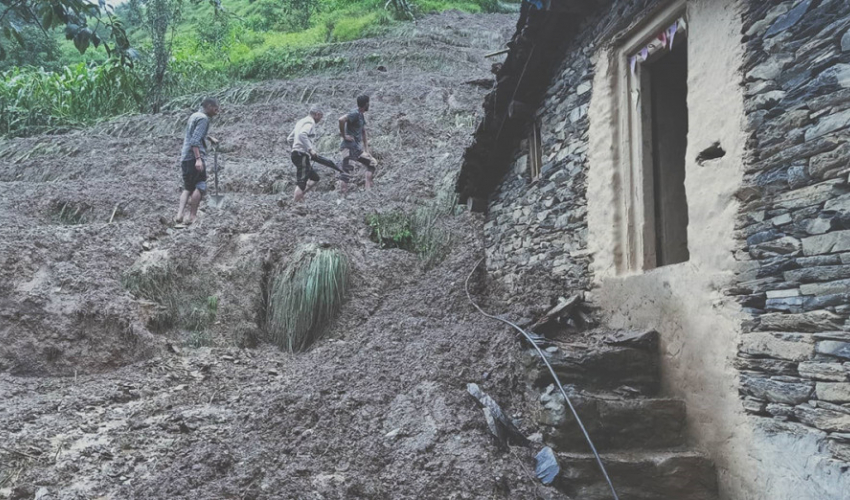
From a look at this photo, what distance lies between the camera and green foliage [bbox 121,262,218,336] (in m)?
6.38

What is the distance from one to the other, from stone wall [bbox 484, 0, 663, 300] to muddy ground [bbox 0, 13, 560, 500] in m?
0.65

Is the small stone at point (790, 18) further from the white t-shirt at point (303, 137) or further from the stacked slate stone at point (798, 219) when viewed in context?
the white t-shirt at point (303, 137)

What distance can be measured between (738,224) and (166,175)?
9.18 metres

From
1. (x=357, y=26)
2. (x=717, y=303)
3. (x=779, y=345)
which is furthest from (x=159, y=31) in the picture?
(x=779, y=345)

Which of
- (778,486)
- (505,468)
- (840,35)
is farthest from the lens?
(505,468)

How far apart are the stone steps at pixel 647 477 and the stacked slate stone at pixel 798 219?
546 mm

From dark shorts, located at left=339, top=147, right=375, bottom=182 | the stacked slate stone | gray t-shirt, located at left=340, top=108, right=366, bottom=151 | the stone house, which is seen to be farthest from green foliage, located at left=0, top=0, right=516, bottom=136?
the stacked slate stone

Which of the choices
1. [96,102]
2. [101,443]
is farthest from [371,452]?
[96,102]

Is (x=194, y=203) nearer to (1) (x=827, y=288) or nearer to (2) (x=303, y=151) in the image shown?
(2) (x=303, y=151)

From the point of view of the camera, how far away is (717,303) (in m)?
3.44

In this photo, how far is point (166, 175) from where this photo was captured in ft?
32.6

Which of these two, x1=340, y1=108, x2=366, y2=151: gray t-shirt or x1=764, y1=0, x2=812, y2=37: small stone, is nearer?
x1=764, y1=0, x2=812, y2=37: small stone

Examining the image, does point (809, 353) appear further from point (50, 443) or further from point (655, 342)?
point (50, 443)

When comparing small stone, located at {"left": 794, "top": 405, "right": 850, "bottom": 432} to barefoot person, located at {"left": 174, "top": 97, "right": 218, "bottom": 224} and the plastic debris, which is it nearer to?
the plastic debris
